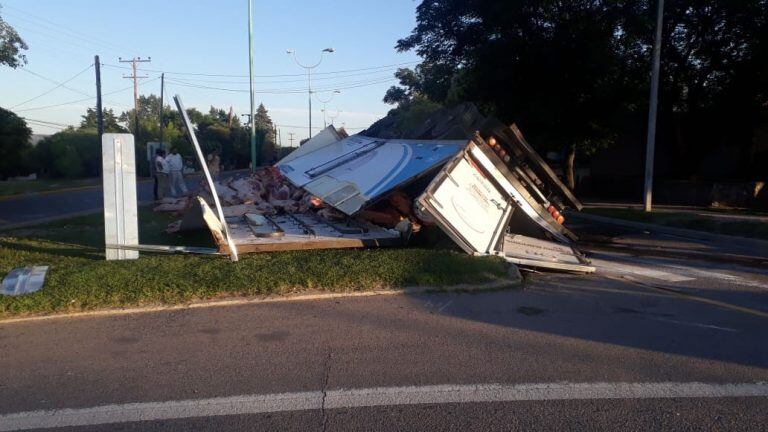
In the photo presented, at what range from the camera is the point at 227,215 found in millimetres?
12766

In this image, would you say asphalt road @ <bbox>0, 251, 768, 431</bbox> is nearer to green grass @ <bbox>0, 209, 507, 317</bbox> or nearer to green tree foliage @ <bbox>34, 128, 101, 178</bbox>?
green grass @ <bbox>0, 209, 507, 317</bbox>

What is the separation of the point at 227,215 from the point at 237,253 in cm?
384

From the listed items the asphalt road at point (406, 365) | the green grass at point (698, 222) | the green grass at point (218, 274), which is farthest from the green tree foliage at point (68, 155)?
the asphalt road at point (406, 365)

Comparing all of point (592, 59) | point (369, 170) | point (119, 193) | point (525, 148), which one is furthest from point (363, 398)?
point (592, 59)

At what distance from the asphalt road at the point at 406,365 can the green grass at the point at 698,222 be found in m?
8.31

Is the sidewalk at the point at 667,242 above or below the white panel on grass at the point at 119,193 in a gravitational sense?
below

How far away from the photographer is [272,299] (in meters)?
7.44

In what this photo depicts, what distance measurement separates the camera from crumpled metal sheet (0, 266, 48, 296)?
725cm

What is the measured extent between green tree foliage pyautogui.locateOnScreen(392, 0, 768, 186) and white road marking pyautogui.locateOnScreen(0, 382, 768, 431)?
17.1 metres

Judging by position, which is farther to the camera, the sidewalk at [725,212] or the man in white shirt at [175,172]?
the man in white shirt at [175,172]

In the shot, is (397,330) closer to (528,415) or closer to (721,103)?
(528,415)

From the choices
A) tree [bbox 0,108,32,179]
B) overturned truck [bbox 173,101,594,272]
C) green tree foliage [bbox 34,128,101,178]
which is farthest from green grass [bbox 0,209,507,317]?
green tree foliage [bbox 34,128,101,178]

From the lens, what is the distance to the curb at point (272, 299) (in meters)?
6.80

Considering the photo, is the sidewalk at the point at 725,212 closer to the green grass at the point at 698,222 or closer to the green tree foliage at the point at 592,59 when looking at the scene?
the green grass at the point at 698,222
